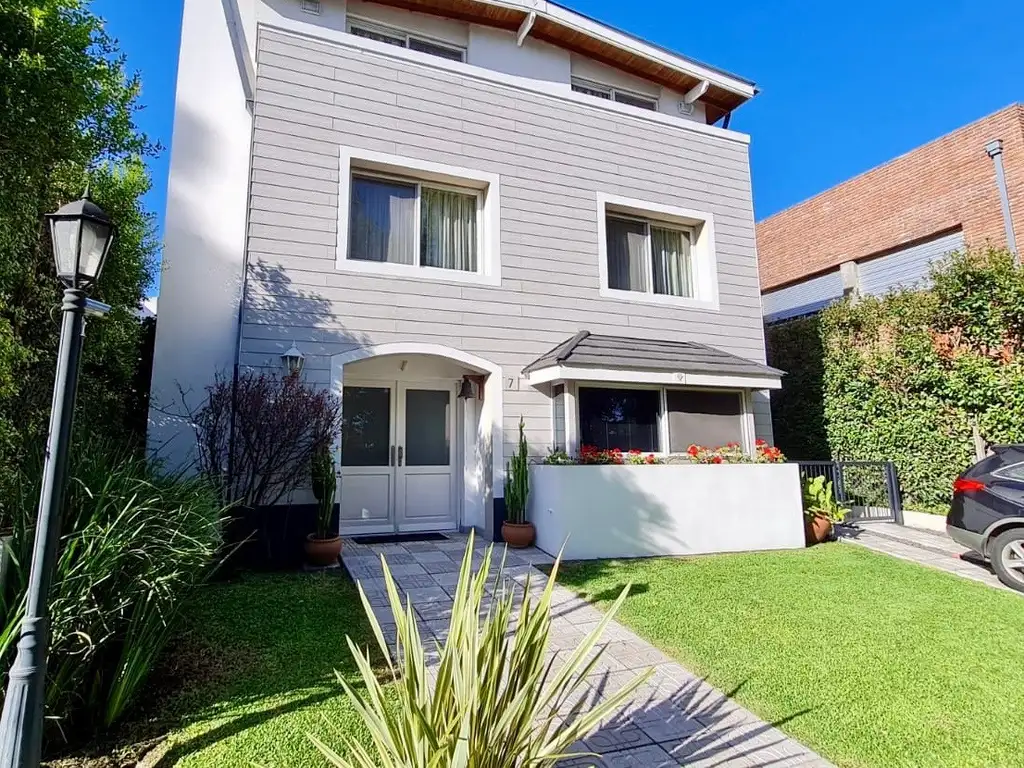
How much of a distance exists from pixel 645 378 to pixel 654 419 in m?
1.07

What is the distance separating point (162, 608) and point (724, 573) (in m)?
6.09

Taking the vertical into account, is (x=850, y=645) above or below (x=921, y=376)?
below

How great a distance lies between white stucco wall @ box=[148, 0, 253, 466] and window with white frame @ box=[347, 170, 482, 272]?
174cm

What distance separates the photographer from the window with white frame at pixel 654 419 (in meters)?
8.98

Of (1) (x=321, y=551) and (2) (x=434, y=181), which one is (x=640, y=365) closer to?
(2) (x=434, y=181)

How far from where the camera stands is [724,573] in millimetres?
7008

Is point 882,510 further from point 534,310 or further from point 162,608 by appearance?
point 162,608

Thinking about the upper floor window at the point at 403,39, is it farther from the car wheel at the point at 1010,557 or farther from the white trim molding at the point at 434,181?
the car wheel at the point at 1010,557

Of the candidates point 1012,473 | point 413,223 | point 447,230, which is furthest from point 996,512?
point 413,223

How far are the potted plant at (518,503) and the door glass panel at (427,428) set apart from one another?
1.59 meters

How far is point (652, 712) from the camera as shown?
3625mm

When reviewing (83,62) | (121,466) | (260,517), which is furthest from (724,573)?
(83,62)

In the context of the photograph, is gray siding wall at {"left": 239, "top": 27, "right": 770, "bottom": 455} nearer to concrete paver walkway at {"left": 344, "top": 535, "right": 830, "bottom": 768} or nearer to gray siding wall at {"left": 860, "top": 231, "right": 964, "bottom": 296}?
concrete paver walkway at {"left": 344, "top": 535, "right": 830, "bottom": 768}

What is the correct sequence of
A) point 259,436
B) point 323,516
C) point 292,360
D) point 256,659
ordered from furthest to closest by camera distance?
point 292,360
point 323,516
point 259,436
point 256,659
